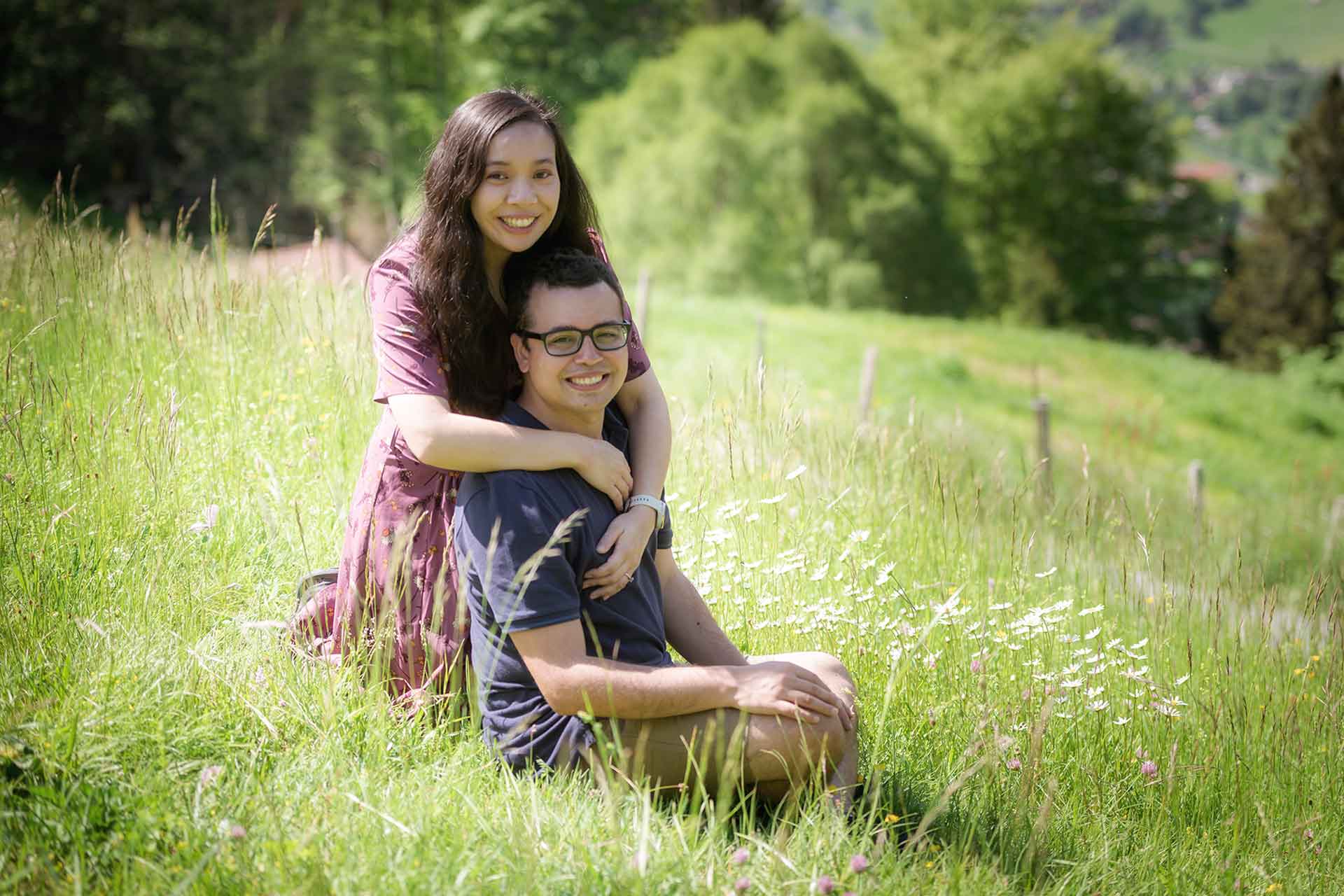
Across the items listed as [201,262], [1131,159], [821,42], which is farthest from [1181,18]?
[201,262]

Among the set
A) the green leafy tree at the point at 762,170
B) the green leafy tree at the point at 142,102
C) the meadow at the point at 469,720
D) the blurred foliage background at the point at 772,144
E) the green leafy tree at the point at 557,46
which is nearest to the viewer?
the meadow at the point at 469,720

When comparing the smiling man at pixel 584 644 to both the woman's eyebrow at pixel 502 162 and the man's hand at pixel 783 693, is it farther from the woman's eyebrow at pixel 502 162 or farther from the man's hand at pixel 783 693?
the woman's eyebrow at pixel 502 162

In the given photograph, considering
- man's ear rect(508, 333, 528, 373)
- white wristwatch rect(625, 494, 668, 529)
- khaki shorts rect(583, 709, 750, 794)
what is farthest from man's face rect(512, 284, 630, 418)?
khaki shorts rect(583, 709, 750, 794)

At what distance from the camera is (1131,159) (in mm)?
36344

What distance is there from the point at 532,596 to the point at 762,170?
92.1ft

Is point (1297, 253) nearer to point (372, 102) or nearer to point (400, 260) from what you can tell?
point (372, 102)

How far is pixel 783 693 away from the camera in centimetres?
236

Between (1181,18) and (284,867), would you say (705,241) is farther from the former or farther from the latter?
(1181,18)

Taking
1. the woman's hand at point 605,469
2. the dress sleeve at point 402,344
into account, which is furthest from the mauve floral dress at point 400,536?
the woman's hand at point 605,469

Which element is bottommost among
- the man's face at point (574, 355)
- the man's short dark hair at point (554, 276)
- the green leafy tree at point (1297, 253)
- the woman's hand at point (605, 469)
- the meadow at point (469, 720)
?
the meadow at point (469, 720)

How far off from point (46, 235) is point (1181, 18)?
136 metres

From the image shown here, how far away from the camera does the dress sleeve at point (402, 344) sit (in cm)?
266

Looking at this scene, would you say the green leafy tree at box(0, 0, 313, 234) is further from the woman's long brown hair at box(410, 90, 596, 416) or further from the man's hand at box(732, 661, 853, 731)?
the man's hand at box(732, 661, 853, 731)

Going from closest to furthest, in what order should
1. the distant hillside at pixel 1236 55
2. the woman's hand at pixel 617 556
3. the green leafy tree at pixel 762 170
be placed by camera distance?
1. the woman's hand at pixel 617 556
2. the green leafy tree at pixel 762 170
3. the distant hillside at pixel 1236 55
